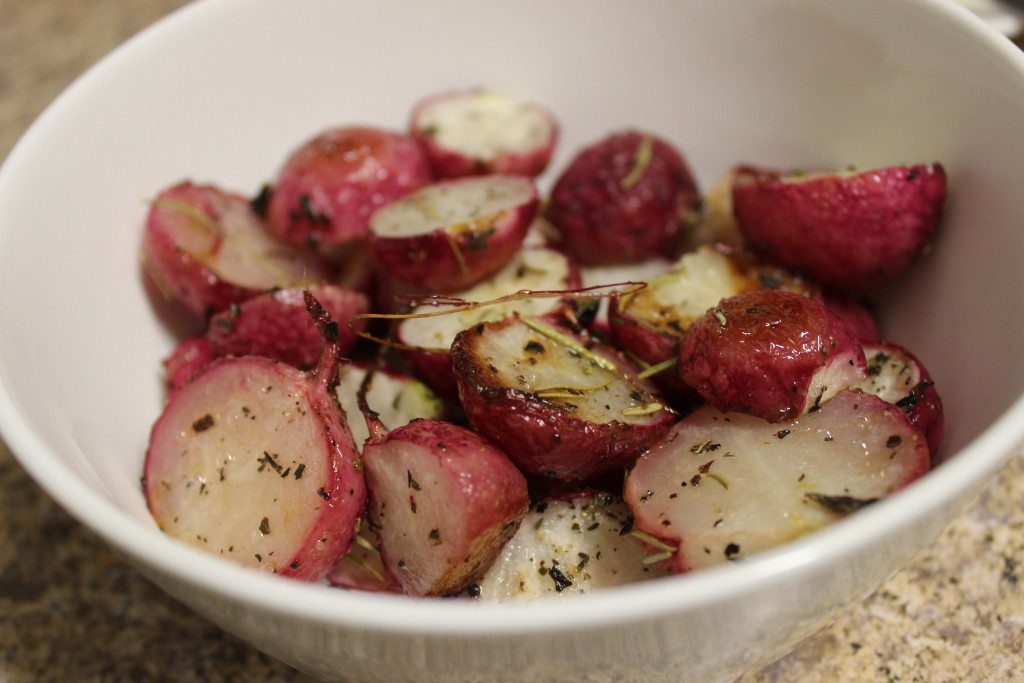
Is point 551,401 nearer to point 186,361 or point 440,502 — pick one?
point 440,502

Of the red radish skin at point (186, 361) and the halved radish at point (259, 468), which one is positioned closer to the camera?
the halved radish at point (259, 468)

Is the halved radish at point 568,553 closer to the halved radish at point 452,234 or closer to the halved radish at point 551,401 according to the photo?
the halved radish at point 551,401

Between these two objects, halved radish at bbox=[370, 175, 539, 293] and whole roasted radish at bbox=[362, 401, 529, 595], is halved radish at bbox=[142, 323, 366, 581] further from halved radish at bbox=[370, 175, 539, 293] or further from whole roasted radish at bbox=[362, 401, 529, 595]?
halved radish at bbox=[370, 175, 539, 293]

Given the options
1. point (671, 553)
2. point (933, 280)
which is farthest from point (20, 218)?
point (933, 280)

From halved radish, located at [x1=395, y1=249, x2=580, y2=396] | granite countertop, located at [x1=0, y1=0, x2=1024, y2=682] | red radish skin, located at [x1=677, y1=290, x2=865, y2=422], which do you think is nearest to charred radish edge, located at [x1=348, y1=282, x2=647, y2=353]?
halved radish, located at [x1=395, y1=249, x2=580, y2=396]

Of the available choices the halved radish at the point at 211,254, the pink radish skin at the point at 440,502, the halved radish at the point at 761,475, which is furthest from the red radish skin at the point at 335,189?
the halved radish at the point at 761,475

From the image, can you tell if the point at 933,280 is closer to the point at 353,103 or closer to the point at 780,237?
the point at 780,237
